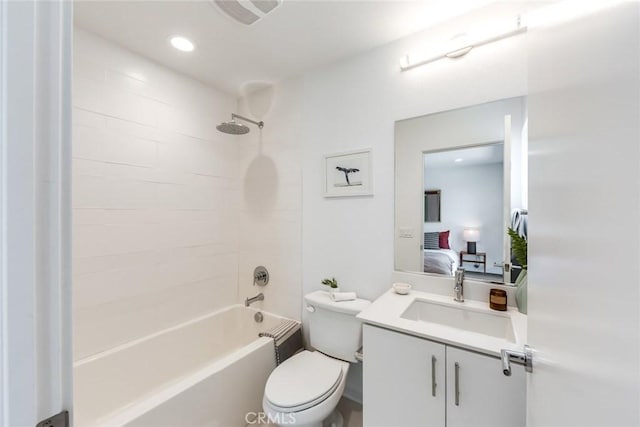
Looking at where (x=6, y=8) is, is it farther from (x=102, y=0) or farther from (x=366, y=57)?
(x=366, y=57)

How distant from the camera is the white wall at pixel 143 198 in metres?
1.52

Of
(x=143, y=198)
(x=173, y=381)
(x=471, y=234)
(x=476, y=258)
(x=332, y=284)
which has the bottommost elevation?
(x=173, y=381)

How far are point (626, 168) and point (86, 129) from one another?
84.8 inches

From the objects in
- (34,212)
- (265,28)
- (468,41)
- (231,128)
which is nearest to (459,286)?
(468,41)

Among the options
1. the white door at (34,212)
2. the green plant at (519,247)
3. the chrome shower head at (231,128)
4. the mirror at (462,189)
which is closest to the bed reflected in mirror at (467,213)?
the mirror at (462,189)

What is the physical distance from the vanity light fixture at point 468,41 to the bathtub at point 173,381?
2.02 meters

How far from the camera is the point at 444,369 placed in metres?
1.04

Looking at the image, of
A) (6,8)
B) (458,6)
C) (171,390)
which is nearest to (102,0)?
(6,8)

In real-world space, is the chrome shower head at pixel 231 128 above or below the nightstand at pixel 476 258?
above

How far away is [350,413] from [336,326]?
66 centimetres

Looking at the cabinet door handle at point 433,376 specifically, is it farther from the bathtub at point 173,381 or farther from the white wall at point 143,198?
the white wall at point 143,198

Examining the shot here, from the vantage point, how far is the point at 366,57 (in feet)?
5.70

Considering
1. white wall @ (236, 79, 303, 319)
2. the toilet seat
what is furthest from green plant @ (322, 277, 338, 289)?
the toilet seat

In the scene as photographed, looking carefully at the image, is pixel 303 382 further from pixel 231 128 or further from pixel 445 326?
pixel 231 128
